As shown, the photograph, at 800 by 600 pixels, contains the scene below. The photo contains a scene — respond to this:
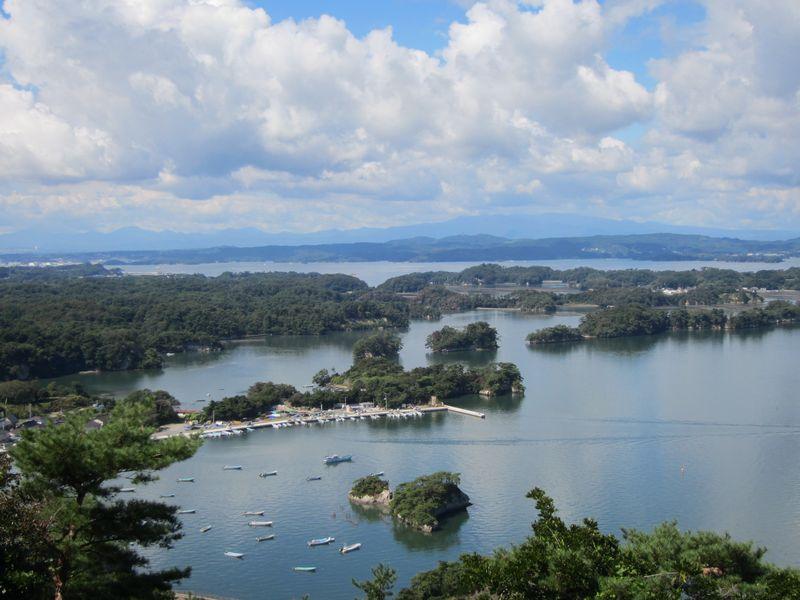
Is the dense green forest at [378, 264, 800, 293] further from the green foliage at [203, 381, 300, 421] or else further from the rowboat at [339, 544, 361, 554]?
the rowboat at [339, 544, 361, 554]

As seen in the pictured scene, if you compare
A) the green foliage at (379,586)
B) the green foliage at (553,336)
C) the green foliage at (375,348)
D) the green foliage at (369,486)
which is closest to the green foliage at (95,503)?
the green foliage at (379,586)

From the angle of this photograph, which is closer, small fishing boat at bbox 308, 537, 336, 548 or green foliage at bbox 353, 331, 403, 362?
small fishing boat at bbox 308, 537, 336, 548

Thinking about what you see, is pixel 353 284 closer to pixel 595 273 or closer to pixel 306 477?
pixel 595 273

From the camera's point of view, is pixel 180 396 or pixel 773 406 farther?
pixel 180 396

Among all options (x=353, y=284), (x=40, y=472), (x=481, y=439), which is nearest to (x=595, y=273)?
(x=353, y=284)

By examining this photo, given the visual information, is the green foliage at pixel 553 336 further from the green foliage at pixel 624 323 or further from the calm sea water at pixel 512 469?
the calm sea water at pixel 512 469

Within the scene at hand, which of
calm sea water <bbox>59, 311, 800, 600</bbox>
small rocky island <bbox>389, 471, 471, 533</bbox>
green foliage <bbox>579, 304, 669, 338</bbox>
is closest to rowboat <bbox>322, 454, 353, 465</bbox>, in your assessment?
calm sea water <bbox>59, 311, 800, 600</bbox>

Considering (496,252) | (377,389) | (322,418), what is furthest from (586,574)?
(496,252)

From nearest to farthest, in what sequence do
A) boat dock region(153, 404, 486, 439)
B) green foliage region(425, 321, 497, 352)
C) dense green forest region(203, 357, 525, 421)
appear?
boat dock region(153, 404, 486, 439) → dense green forest region(203, 357, 525, 421) → green foliage region(425, 321, 497, 352)
